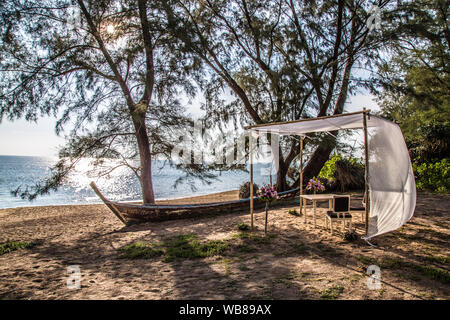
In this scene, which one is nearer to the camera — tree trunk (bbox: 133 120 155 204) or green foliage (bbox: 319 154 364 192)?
tree trunk (bbox: 133 120 155 204)

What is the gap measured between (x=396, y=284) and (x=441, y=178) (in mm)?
8386

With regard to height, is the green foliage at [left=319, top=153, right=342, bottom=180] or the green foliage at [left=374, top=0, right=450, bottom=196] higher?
the green foliage at [left=374, top=0, right=450, bottom=196]

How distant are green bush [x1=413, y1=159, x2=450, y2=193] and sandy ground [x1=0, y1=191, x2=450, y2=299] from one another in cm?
411

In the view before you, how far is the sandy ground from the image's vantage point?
279 cm

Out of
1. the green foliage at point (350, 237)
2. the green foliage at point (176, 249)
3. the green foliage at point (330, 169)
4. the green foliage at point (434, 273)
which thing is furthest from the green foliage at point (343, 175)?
the green foliage at point (434, 273)

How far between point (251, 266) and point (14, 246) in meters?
4.58

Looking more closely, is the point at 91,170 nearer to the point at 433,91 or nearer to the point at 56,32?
the point at 56,32

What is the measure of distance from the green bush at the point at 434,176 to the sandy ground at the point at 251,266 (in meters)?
4.11

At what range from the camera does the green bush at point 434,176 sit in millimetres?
8977

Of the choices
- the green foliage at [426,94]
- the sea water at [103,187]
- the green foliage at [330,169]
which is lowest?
the sea water at [103,187]

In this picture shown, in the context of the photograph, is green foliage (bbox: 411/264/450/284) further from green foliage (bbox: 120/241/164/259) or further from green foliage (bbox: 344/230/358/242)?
green foliage (bbox: 120/241/164/259)

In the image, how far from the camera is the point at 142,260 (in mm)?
4023

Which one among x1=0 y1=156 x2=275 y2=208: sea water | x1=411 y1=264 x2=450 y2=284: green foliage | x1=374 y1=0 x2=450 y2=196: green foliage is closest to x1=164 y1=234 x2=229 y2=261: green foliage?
x1=0 y1=156 x2=275 y2=208: sea water

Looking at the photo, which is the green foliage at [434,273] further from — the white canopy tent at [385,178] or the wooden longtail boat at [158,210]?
the wooden longtail boat at [158,210]
